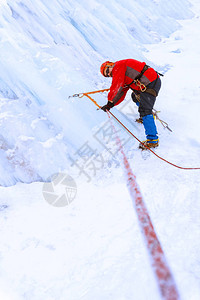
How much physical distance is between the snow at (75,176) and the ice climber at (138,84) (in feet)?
1.41

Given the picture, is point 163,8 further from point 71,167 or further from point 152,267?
point 152,267

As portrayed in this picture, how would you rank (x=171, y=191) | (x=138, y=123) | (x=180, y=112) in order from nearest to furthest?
1. (x=171, y=191)
2. (x=138, y=123)
3. (x=180, y=112)

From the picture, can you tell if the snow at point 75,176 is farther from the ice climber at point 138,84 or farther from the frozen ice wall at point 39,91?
the ice climber at point 138,84

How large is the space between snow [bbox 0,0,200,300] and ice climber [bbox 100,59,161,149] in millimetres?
430

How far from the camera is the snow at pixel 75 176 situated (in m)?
1.62

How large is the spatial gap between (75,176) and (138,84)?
1544 mm

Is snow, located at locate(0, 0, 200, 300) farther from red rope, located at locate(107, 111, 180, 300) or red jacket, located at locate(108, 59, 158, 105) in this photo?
red jacket, located at locate(108, 59, 158, 105)

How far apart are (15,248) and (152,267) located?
1213 mm

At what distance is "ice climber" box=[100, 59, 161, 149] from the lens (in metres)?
3.09

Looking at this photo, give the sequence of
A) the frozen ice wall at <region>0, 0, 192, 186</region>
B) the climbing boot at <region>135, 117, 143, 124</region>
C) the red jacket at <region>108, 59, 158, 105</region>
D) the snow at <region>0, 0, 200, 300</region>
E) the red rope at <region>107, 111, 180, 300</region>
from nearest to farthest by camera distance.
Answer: the red rope at <region>107, 111, 180, 300</region> < the snow at <region>0, 0, 200, 300</region> < the frozen ice wall at <region>0, 0, 192, 186</region> < the red jacket at <region>108, 59, 158, 105</region> < the climbing boot at <region>135, 117, 143, 124</region>

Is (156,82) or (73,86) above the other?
(73,86)

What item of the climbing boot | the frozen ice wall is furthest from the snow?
the climbing boot

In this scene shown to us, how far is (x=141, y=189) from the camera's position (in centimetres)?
242

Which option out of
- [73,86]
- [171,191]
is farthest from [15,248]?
[73,86]
